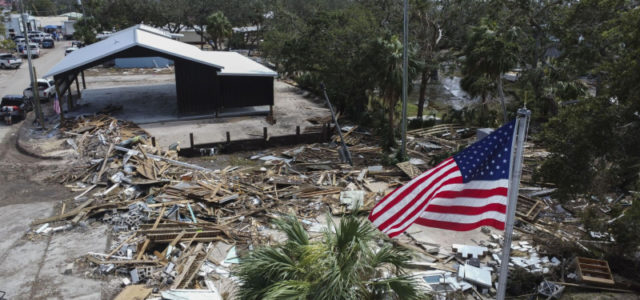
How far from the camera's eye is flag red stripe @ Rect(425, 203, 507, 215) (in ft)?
23.8

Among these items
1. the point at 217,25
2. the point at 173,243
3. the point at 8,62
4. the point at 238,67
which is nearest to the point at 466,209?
the point at 173,243

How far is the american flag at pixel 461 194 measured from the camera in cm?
719

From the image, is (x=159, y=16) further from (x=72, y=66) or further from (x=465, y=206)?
(x=465, y=206)

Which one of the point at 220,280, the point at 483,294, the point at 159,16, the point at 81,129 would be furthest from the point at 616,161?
the point at 159,16

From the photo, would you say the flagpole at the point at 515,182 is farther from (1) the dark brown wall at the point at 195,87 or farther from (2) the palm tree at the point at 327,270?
(1) the dark brown wall at the point at 195,87

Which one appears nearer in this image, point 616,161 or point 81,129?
point 616,161

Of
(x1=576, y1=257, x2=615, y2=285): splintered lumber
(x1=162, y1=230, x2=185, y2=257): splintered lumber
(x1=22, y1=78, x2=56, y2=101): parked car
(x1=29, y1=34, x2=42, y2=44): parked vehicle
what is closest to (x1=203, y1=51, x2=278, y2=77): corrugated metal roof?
(x1=22, y1=78, x2=56, y2=101): parked car

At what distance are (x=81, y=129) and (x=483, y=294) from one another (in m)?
21.6

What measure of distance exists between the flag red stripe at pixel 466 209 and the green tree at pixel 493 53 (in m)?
15.3

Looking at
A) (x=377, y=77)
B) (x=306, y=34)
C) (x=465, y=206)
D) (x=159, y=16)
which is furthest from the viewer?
(x=159, y=16)

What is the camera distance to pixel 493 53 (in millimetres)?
22141

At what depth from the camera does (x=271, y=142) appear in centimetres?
2508

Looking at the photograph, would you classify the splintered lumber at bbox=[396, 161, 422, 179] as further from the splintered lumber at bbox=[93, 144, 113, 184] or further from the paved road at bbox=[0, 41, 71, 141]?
the paved road at bbox=[0, 41, 71, 141]

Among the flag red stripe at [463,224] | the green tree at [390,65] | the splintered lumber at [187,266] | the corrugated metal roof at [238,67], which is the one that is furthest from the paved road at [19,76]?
the flag red stripe at [463,224]
